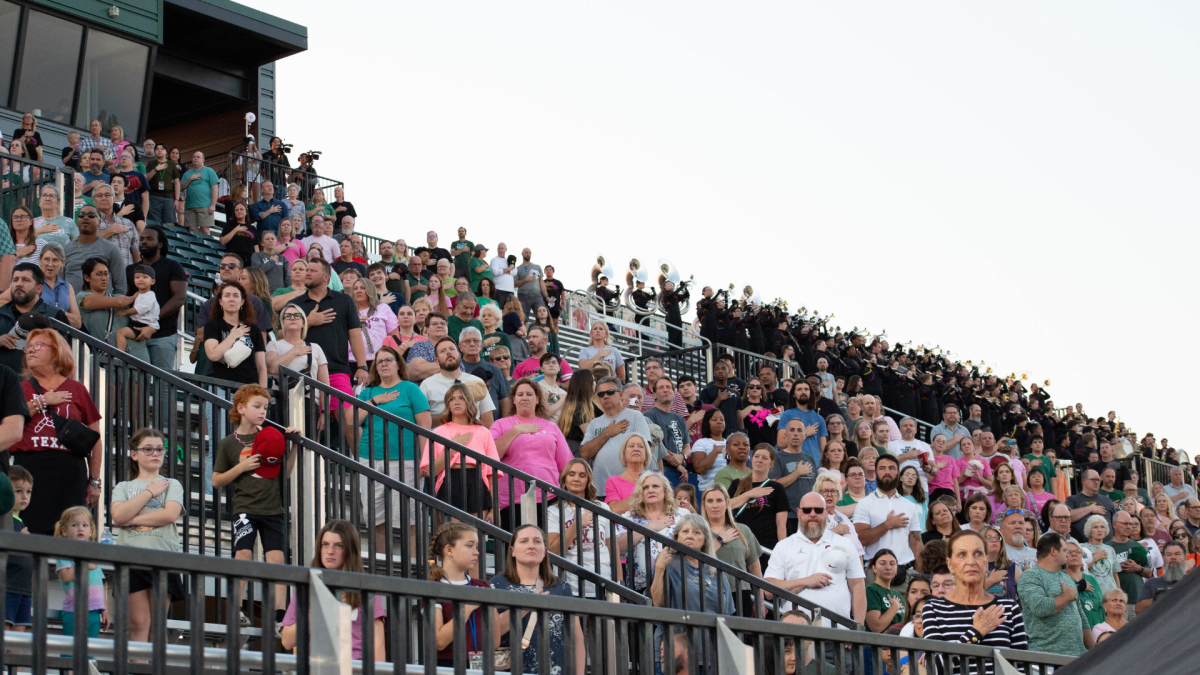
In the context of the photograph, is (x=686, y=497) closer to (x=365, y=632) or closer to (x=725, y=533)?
(x=725, y=533)

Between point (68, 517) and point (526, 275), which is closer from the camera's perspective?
point (68, 517)

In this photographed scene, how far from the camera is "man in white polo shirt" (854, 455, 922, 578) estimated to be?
34.9 feet

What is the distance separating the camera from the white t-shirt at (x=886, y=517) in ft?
35.0

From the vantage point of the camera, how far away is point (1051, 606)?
8.37m

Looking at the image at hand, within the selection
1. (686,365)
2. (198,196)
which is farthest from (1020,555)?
(198,196)

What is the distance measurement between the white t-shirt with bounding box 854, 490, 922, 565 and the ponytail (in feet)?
16.2

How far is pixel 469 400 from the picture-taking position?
30.1 ft

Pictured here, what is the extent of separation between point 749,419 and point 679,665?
7774 mm

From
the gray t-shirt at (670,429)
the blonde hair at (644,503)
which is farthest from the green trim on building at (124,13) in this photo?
the blonde hair at (644,503)

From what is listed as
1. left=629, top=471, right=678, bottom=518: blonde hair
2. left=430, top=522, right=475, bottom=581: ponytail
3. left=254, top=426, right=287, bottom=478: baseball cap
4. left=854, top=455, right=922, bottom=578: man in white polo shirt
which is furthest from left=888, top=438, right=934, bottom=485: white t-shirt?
left=430, top=522, right=475, bottom=581: ponytail

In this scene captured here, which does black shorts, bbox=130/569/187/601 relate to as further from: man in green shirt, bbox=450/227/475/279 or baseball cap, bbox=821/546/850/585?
man in green shirt, bbox=450/227/475/279

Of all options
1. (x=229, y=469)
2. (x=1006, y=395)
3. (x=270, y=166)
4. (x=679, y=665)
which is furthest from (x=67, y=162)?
(x=1006, y=395)

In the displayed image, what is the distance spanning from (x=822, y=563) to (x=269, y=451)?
3.44 meters

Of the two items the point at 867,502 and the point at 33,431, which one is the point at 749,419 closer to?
the point at 867,502
